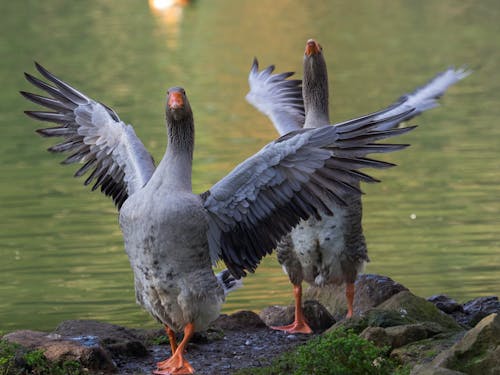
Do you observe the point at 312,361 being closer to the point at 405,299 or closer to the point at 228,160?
the point at 405,299

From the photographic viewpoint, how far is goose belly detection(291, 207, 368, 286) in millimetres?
9562

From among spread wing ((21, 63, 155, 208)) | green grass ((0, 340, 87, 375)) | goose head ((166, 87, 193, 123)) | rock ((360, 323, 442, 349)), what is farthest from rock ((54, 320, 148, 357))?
rock ((360, 323, 442, 349))

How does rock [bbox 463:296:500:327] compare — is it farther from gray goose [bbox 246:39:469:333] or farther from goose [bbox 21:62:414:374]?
goose [bbox 21:62:414:374]

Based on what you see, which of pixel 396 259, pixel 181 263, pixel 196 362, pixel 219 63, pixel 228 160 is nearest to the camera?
pixel 181 263

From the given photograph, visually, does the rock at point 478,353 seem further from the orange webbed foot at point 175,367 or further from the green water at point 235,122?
the green water at point 235,122

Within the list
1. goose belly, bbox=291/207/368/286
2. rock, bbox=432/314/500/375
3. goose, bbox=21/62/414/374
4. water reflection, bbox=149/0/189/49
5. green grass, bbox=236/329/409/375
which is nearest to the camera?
rock, bbox=432/314/500/375

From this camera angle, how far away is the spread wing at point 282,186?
313 inches

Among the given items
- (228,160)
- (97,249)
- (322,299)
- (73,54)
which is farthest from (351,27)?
(322,299)

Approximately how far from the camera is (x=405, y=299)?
938cm

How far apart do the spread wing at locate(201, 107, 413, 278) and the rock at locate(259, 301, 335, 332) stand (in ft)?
5.97

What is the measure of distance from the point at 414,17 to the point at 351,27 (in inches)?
94.8

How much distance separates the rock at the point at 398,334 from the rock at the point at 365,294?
202 cm

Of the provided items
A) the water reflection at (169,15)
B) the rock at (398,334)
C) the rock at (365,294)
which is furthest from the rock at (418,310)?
the water reflection at (169,15)

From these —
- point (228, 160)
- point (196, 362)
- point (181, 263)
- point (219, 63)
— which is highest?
point (219, 63)
